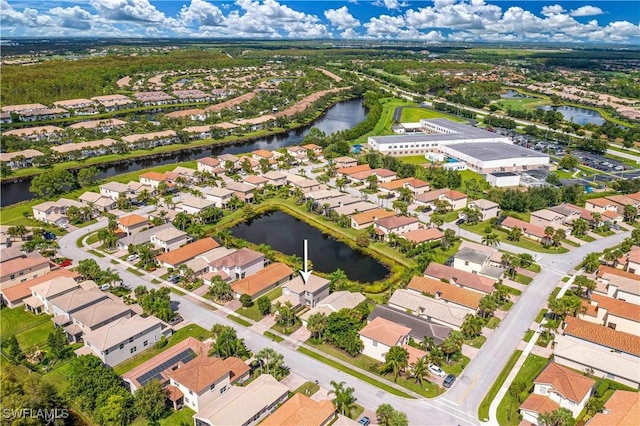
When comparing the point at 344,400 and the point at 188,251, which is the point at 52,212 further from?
the point at 344,400

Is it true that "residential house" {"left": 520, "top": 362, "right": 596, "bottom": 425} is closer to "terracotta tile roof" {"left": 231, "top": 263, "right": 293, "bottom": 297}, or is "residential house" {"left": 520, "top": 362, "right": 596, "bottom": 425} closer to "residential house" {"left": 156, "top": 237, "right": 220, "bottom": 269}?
"terracotta tile roof" {"left": 231, "top": 263, "right": 293, "bottom": 297}

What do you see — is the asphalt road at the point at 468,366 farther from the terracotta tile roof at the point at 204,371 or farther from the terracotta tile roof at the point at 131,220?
the terracotta tile roof at the point at 131,220

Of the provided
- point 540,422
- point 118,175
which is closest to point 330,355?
point 540,422

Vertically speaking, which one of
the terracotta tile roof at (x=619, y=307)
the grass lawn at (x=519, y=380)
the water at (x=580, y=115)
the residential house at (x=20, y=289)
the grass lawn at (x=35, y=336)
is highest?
the water at (x=580, y=115)

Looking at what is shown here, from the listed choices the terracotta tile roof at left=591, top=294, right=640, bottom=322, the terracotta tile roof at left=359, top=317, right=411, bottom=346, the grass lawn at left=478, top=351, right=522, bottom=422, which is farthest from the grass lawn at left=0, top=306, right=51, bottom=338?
the terracotta tile roof at left=591, top=294, right=640, bottom=322

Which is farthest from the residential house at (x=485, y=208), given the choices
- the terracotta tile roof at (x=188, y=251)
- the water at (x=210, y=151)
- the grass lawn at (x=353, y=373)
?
the water at (x=210, y=151)

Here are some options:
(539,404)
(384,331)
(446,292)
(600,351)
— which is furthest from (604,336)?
(384,331)

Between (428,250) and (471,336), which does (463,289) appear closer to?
(471,336)
